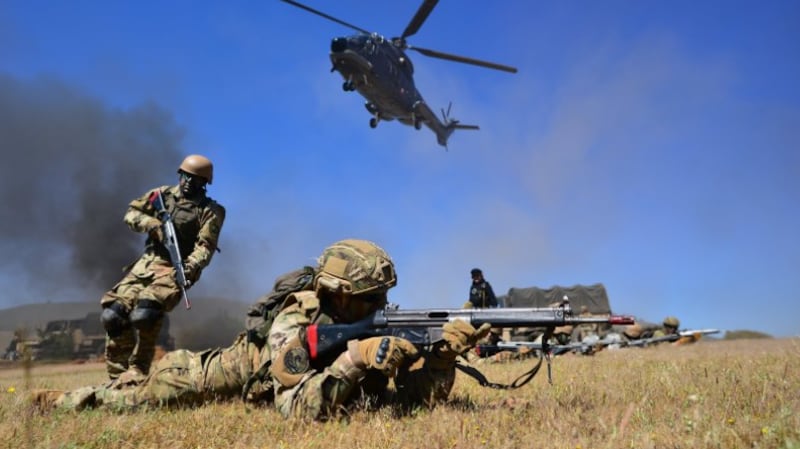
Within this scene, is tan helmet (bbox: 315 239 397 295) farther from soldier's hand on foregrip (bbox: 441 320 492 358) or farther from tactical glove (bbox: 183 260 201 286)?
tactical glove (bbox: 183 260 201 286)

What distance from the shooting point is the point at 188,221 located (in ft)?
20.4

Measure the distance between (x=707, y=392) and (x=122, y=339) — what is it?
16.1ft

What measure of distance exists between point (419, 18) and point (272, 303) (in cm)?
2204

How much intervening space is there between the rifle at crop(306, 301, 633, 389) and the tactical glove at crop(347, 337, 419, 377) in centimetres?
17

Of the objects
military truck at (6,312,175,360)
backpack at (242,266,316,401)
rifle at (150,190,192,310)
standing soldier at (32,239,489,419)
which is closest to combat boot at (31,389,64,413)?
standing soldier at (32,239,489,419)

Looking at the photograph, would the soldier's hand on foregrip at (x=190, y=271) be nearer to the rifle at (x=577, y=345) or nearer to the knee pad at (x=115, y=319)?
the knee pad at (x=115, y=319)

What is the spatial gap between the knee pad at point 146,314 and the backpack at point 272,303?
165cm

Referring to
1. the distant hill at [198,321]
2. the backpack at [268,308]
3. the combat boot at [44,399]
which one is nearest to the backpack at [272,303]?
the backpack at [268,308]

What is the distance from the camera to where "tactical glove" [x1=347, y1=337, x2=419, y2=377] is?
11.3 ft

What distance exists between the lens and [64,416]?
12.7ft

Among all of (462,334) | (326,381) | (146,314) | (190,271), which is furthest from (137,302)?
(462,334)

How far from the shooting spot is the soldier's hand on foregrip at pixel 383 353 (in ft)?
11.3

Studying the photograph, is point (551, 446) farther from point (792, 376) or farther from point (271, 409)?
point (792, 376)

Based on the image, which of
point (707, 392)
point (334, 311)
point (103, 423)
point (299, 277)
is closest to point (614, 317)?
point (707, 392)
